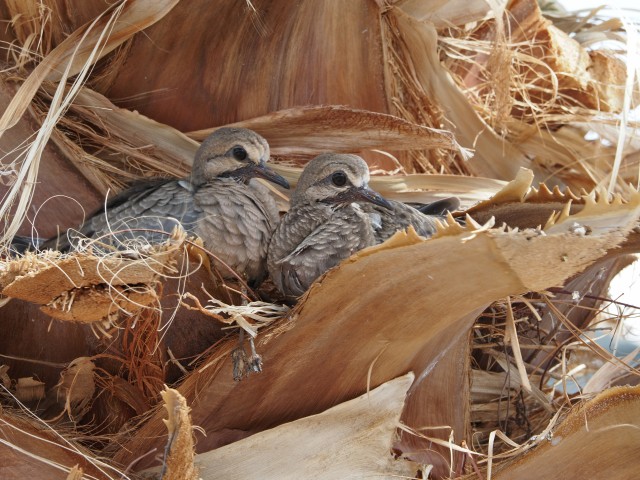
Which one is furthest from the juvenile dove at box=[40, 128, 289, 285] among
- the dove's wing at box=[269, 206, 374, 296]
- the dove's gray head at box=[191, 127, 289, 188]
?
the dove's wing at box=[269, 206, 374, 296]

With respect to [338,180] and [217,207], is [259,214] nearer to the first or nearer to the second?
[217,207]

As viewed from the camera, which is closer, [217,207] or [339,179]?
[339,179]

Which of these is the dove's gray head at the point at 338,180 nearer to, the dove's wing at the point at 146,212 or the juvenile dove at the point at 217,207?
the juvenile dove at the point at 217,207

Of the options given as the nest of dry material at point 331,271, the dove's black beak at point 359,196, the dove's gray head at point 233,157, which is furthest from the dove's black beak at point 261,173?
the dove's black beak at point 359,196

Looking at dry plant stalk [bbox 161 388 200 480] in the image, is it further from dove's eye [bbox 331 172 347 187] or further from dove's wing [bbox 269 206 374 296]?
dove's eye [bbox 331 172 347 187]

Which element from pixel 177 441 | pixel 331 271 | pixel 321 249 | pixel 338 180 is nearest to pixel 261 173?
pixel 338 180
